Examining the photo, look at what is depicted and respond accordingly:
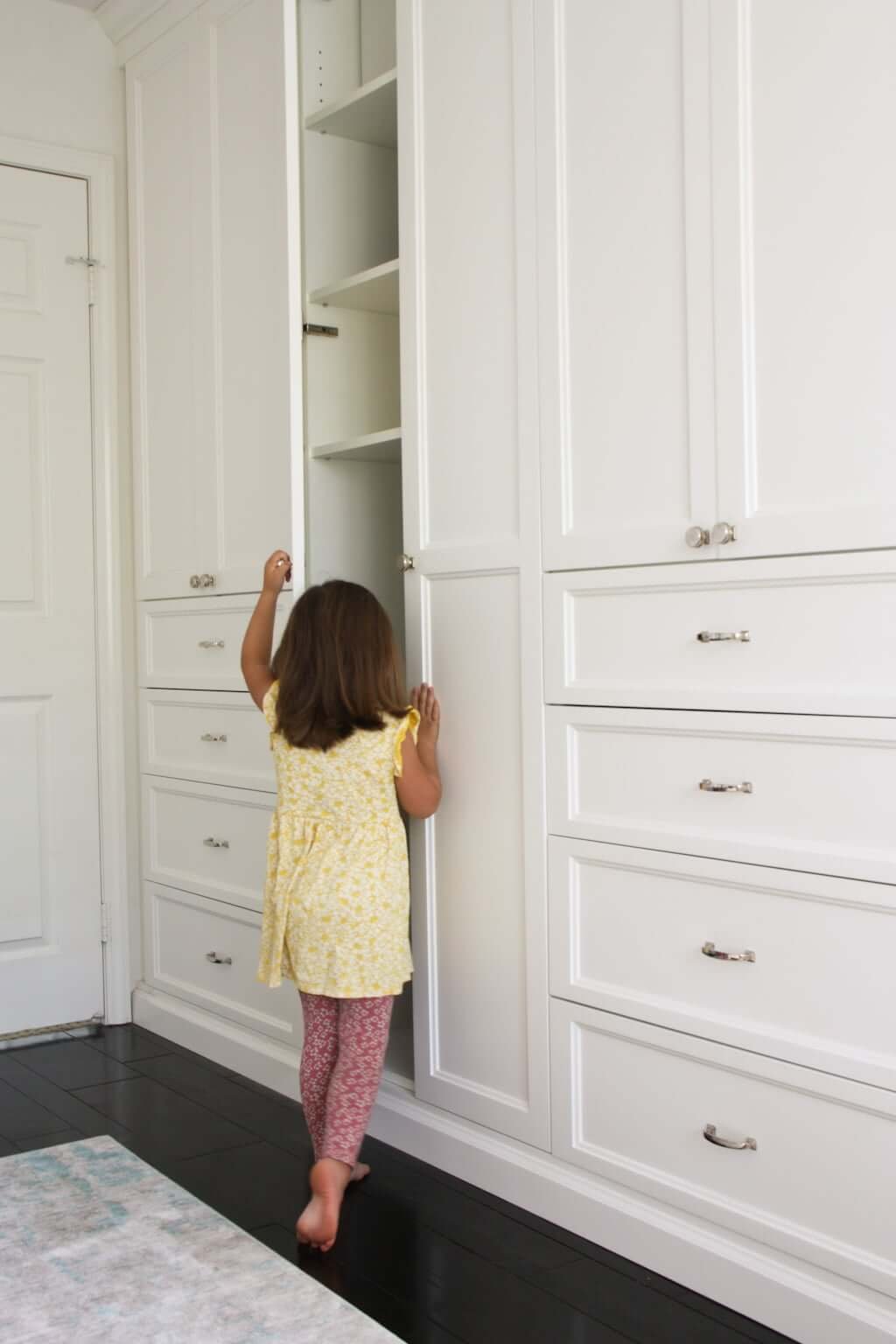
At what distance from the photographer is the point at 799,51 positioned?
69.6 inches

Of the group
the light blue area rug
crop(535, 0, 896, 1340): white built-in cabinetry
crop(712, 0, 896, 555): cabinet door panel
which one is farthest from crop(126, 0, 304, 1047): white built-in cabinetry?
the light blue area rug

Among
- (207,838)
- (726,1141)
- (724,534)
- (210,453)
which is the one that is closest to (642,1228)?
(726,1141)

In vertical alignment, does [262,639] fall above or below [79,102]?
below

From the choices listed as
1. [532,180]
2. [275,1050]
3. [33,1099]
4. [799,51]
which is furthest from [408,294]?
[33,1099]

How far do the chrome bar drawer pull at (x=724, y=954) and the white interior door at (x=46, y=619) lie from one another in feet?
6.62

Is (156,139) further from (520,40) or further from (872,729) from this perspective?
(872,729)

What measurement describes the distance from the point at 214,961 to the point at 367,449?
128 cm

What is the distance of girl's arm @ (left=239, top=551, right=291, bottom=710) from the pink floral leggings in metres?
0.58

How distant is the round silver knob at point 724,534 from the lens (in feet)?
6.13

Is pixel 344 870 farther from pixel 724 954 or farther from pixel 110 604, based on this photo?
pixel 110 604

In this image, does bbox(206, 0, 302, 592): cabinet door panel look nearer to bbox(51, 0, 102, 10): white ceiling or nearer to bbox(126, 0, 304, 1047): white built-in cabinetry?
bbox(126, 0, 304, 1047): white built-in cabinetry

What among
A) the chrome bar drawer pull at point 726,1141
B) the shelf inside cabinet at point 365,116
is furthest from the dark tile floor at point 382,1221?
the shelf inside cabinet at point 365,116

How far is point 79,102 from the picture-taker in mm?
3416

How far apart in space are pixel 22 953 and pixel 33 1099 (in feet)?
1.87
